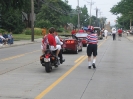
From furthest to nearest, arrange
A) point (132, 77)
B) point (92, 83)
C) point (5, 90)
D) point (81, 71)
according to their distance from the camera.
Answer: point (81, 71) < point (132, 77) < point (92, 83) < point (5, 90)

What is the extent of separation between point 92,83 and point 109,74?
221 centimetres

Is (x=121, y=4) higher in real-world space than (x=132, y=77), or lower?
higher

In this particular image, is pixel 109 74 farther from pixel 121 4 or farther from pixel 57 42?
pixel 121 4

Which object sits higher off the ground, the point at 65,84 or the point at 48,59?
the point at 48,59

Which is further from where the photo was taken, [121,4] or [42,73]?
A: [121,4]

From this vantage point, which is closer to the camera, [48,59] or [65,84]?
[65,84]

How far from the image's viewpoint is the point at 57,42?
42.6 ft

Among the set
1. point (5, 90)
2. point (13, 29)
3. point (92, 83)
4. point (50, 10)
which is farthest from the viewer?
point (50, 10)

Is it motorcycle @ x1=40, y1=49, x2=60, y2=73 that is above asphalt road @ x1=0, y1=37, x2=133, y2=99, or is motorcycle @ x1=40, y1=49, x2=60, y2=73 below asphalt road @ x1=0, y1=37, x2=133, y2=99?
above

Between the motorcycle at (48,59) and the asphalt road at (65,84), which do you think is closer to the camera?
the asphalt road at (65,84)

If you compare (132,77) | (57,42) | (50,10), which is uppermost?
Answer: (50,10)

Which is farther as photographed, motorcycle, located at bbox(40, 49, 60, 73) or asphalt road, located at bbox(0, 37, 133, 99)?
motorcycle, located at bbox(40, 49, 60, 73)

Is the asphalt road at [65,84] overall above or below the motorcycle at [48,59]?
below

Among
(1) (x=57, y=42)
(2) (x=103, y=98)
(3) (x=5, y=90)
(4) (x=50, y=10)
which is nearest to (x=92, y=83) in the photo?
(2) (x=103, y=98)
